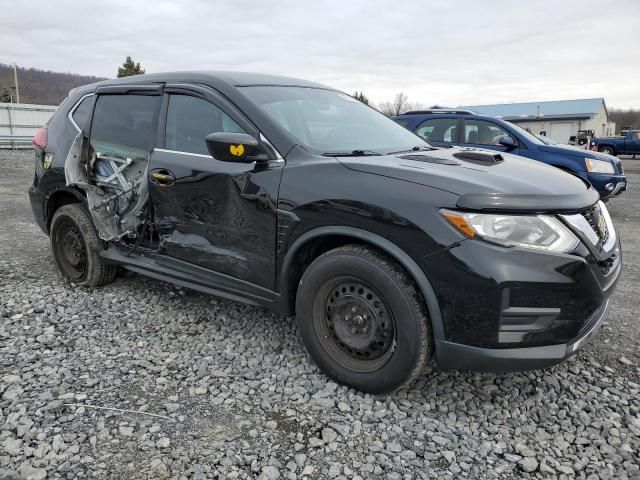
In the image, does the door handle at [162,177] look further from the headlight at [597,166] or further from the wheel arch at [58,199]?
the headlight at [597,166]

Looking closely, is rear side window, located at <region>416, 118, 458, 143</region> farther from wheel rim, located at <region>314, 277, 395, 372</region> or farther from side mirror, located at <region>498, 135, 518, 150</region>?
wheel rim, located at <region>314, 277, 395, 372</region>

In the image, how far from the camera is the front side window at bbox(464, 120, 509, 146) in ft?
26.1

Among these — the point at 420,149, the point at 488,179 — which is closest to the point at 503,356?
the point at 488,179

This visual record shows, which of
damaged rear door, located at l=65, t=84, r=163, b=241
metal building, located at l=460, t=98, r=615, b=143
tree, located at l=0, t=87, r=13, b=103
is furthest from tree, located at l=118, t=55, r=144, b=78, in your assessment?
damaged rear door, located at l=65, t=84, r=163, b=241

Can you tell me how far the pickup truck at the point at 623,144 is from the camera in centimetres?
2472

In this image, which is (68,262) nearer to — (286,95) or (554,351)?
(286,95)

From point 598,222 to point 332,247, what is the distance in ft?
4.67

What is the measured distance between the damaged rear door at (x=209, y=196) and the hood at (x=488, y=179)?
0.60 metres

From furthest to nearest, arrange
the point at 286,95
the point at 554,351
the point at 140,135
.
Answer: the point at 140,135 < the point at 286,95 < the point at 554,351

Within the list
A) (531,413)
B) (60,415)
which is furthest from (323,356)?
(60,415)

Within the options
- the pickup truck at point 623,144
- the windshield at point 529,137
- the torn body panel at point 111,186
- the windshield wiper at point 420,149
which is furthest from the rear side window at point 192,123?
the pickup truck at point 623,144

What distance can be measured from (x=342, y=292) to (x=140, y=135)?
204 centimetres

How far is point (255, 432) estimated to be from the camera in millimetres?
2404

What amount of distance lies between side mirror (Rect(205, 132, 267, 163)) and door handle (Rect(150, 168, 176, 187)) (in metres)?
0.64
